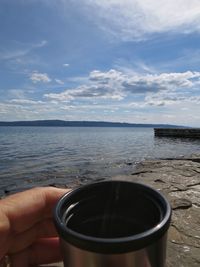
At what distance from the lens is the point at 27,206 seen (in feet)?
3.93

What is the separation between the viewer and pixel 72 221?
985mm

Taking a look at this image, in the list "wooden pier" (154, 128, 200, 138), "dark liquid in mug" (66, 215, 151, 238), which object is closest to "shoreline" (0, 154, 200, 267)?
"dark liquid in mug" (66, 215, 151, 238)

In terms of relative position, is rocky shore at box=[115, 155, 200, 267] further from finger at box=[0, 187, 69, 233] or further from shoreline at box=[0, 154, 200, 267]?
finger at box=[0, 187, 69, 233]

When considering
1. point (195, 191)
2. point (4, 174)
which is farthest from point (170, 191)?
point (4, 174)

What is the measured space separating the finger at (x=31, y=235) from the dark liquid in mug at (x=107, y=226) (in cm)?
36

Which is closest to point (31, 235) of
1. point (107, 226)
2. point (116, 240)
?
point (107, 226)

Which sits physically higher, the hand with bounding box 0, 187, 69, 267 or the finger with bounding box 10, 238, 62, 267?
the hand with bounding box 0, 187, 69, 267

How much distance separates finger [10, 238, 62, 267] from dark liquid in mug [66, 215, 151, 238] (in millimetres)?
423

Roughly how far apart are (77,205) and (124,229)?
0.20m

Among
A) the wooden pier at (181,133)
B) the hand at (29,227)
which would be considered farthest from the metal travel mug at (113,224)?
the wooden pier at (181,133)

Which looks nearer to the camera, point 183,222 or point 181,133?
point 183,222

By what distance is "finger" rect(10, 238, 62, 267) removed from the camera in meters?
1.30

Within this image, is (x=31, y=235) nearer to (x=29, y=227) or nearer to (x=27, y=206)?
(x=29, y=227)

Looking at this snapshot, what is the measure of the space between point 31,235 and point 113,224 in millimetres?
502
